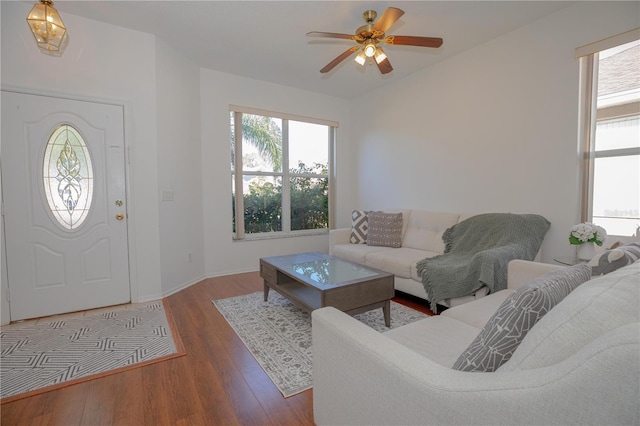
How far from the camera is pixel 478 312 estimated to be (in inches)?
68.9

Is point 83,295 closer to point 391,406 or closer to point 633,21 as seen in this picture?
point 391,406

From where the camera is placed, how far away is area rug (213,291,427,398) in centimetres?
188

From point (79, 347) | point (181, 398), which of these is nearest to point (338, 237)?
point (181, 398)

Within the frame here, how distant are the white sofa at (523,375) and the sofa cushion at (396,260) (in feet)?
6.06

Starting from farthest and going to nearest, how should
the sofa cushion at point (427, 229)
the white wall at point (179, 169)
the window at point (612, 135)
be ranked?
the sofa cushion at point (427, 229) → the white wall at point (179, 169) → the window at point (612, 135)

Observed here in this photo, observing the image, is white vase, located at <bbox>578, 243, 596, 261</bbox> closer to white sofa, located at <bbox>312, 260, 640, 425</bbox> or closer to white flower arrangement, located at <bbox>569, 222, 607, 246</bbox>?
white flower arrangement, located at <bbox>569, 222, 607, 246</bbox>

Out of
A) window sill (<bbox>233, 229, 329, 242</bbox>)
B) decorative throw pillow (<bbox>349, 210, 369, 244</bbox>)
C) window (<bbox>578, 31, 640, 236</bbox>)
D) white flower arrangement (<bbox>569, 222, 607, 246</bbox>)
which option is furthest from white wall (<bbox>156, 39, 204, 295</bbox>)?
window (<bbox>578, 31, 640, 236</bbox>)

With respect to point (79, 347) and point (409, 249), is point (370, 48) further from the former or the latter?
point (79, 347)

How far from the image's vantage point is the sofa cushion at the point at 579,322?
25.7 inches

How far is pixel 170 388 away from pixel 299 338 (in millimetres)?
906

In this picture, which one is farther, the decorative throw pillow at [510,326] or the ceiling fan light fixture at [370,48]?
the ceiling fan light fixture at [370,48]

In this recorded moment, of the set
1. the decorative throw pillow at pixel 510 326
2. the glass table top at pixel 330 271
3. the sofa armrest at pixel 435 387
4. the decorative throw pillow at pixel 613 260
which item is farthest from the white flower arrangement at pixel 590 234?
the sofa armrest at pixel 435 387

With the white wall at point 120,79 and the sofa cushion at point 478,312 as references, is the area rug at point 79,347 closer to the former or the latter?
the white wall at point 120,79

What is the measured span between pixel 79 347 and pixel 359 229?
10.1ft
